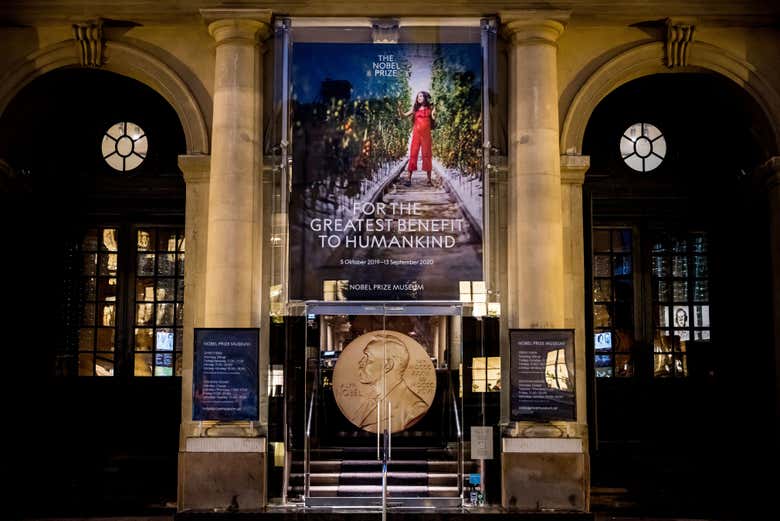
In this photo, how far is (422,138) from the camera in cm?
1489

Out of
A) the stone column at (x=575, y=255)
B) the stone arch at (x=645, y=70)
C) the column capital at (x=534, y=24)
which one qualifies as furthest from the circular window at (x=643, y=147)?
the column capital at (x=534, y=24)

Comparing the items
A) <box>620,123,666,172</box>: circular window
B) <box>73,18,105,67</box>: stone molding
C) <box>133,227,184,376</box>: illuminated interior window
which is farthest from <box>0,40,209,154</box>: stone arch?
<box>620,123,666,172</box>: circular window

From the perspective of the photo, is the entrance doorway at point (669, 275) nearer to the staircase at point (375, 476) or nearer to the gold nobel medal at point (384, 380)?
the staircase at point (375, 476)

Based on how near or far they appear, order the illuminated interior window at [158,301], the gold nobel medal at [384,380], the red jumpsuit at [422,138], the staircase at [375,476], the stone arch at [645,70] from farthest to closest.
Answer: the illuminated interior window at [158,301] < the stone arch at [645,70] < the red jumpsuit at [422,138] < the gold nobel medal at [384,380] < the staircase at [375,476]

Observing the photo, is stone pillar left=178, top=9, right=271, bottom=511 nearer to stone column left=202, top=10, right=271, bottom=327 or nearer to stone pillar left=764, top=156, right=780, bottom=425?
stone column left=202, top=10, right=271, bottom=327

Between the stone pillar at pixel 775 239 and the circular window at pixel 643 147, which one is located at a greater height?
the circular window at pixel 643 147

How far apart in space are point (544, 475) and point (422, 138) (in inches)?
191

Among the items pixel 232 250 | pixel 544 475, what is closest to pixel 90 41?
pixel 232 250

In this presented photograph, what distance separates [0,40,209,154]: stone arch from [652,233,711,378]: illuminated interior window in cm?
813

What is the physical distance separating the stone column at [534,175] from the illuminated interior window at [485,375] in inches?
25.0

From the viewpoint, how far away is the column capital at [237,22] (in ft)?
48.2

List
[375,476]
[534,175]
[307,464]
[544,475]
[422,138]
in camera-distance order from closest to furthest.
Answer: [544,475] < [307,464] < [375,476] < [534,175] < [422,138]

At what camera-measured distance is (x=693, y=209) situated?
18422mm

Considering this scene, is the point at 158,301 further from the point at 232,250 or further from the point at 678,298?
the point at 678,298
